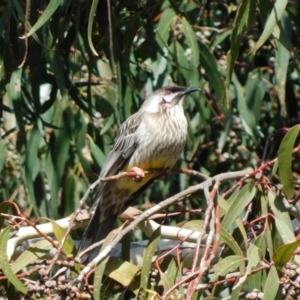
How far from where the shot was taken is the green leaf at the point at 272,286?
104 inches

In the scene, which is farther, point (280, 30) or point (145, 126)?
point (145, 126)

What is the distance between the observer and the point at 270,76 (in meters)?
5.53

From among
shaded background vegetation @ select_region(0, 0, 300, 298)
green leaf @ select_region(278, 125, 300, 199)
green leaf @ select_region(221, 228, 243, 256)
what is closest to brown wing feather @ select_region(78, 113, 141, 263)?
shaded background vegetation @ select_region(0, 0, 300, 298)

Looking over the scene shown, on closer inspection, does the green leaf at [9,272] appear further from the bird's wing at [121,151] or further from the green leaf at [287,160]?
the bird's wing at [121,151]

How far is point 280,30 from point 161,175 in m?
1.26

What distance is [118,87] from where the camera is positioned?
377 cm

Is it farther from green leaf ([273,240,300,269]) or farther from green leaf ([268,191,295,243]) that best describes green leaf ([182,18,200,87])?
green leaf ([273,240,300,269])

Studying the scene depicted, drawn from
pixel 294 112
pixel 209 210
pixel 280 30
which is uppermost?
pixel 280 30

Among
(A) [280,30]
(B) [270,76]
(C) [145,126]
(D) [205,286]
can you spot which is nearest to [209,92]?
(B) [270,76]

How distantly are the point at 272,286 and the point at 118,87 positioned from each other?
53.4 inches

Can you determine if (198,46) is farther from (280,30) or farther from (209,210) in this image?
(209,210)

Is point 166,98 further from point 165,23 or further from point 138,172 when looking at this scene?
point 138,172

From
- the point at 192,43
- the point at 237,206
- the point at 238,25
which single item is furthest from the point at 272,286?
the point at 192,43

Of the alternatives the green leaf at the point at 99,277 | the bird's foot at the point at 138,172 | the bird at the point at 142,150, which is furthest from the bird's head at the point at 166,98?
the green leaf at the point at 99,277
